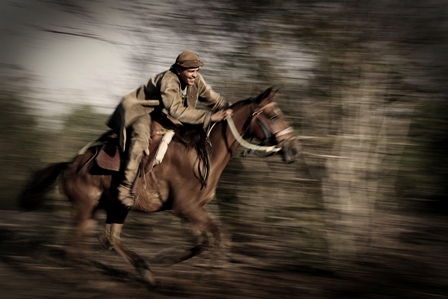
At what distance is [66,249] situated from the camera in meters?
6.45

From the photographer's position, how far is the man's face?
19.2ft

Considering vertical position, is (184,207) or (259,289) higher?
(184,207)

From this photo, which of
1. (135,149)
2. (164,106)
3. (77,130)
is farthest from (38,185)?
(164,106)

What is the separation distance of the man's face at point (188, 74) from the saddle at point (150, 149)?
643 mm

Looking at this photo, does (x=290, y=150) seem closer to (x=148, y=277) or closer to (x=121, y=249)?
(x=148, y=277)

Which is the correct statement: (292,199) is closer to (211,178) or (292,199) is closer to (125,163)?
(211,178)

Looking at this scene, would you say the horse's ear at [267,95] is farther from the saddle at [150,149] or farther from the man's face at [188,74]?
the saddle at [150,149]

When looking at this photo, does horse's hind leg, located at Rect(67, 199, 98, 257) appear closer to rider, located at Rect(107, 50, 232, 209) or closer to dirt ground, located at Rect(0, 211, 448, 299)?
dirt ground, located at Rect(0, 211, 448, 299)

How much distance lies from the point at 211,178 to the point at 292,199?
935mm

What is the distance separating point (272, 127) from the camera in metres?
5.80

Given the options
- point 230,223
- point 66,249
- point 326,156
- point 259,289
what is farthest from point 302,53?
point 66,249

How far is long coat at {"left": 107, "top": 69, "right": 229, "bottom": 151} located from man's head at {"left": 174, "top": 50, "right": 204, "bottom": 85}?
0.08m

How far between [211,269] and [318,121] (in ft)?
6.80

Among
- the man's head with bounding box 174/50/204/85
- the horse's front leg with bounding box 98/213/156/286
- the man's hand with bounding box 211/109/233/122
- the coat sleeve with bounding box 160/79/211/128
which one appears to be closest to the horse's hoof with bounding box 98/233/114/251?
the horse's front leg with bounding box 98/213/156/286
